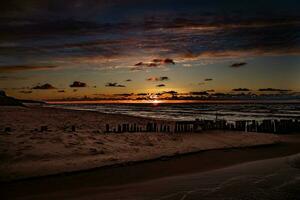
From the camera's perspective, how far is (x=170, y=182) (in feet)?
31.8

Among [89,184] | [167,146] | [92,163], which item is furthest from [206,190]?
[167,146]

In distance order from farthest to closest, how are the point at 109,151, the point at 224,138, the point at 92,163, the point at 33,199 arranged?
the point at 224,138
the point at 109,151
the point at 92,163
the point at 33,199

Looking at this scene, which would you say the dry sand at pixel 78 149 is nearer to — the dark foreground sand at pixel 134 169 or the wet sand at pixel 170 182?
the dark foreground sand at pixel 134 169

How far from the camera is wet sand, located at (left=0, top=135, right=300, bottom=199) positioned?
8.23m

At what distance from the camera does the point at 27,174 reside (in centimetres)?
972

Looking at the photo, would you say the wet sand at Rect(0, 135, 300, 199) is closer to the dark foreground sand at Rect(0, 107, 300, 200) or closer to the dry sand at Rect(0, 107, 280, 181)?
the dark foreground sand at Rect(0, 107, 300, 200)

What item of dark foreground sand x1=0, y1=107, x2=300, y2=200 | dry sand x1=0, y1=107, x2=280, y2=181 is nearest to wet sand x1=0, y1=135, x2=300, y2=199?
dark foreground sand x1=0, y1=107, x2=300, y2=200

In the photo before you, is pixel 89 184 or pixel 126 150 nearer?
pixel 89 184

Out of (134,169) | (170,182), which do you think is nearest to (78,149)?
(134,169)

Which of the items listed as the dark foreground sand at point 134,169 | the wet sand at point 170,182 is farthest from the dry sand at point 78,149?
the wet sand at point 170,182

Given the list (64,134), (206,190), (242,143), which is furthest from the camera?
(242,143)

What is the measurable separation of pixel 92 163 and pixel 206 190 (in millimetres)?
4621

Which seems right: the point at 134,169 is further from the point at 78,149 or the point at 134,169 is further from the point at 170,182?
the point at 78,149

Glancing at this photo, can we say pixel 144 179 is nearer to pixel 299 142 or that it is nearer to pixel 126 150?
pixel 126 150
